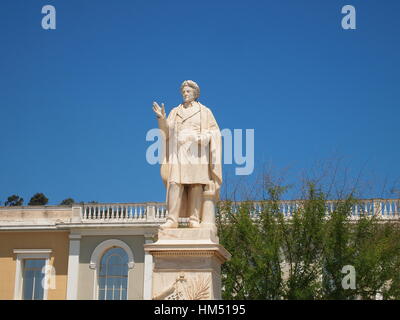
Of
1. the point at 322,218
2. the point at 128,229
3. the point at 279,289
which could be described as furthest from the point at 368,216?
the point at 128,229

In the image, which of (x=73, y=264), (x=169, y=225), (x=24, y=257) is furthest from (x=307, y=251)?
(x=24, y=257)

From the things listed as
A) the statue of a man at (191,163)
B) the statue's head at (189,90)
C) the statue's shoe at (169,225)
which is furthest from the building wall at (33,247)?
the statue's shoe at (169,225)

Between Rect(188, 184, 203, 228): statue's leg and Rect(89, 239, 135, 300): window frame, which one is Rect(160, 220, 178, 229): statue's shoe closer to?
Rect(188, 184, 203, 228): statue's leg

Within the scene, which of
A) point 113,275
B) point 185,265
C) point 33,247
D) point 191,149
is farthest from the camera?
point 33,247

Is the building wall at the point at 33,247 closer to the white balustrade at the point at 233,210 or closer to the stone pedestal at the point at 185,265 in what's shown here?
the white balustrade at the point at 233,210

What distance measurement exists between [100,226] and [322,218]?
919cm

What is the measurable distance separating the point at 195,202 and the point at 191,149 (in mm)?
721

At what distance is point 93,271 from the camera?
24562mm

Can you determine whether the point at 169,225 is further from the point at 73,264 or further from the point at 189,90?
the point at 73,264

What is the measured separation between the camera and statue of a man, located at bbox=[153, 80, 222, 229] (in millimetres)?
9406

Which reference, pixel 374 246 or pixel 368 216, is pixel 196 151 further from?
pixel 368 216

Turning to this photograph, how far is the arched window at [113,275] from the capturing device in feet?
→ 80.4

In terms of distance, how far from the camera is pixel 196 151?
9.56m

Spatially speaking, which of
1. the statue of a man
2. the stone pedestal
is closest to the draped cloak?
the statue of a man
